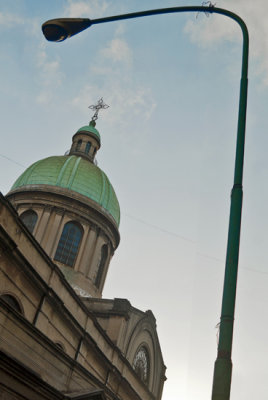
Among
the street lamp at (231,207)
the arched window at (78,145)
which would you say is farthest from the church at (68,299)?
the street lamp at (231,207)

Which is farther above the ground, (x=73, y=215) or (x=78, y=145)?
(x=78, y=145)

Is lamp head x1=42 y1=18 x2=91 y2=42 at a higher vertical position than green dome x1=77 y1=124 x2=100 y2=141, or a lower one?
lower

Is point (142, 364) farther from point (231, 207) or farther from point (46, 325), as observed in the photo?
point (231, 207)

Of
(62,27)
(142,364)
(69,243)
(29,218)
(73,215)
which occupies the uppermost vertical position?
(73,215)

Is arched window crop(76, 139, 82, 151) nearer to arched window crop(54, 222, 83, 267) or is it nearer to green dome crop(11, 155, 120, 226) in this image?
green dome crop(11, 155, 120, 226)

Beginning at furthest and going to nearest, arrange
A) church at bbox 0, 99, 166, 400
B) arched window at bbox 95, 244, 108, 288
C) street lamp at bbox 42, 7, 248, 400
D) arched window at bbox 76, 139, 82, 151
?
arched window at bbox 76, 139, 82, 151 < arched window at bbox 95, 244, 108, 288 < church at bbox 0, 99, 166, 400 < street lamp at bbox 42, 7, 248, 400

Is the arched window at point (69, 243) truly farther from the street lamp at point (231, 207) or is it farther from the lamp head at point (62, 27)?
the street lamp at point (231, 207)

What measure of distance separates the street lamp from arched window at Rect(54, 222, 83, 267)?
2395 centimetres

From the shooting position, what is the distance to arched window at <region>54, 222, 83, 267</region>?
30.2 m

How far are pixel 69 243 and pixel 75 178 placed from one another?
4.92 meters

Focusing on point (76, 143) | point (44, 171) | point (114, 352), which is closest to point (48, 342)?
point (114, 352)

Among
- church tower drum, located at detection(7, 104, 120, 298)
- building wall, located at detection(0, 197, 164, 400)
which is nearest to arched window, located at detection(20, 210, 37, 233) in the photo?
church tower drum, located at detection(7, 104, 120, 298)

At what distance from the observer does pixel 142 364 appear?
93.8 ft

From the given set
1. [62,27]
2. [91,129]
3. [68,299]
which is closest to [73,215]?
[91,129]
